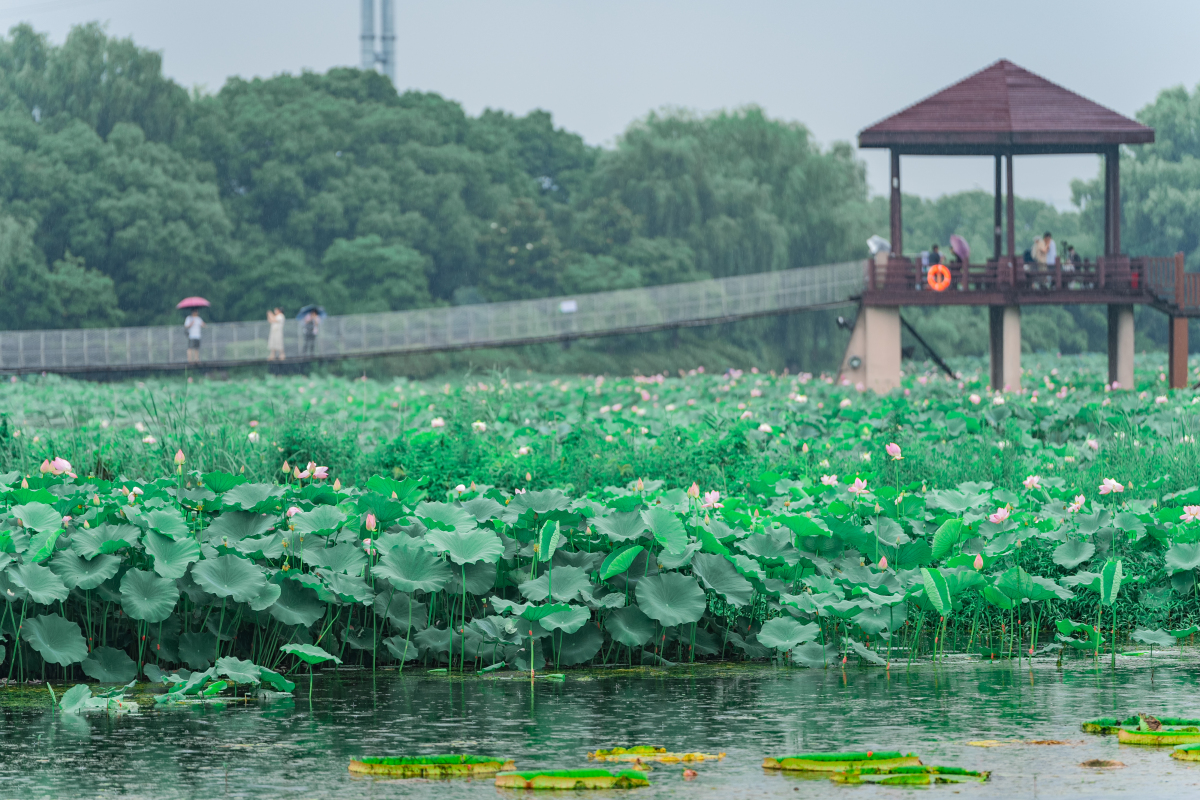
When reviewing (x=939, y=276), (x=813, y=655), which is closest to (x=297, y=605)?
(x=813, y=655)

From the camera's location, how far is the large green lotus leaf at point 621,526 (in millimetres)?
5676

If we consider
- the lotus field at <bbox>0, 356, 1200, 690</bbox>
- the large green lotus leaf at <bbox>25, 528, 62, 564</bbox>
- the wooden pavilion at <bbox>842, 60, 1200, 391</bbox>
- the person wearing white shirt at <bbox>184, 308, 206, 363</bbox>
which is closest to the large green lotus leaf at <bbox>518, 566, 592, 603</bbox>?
the lotus field at <bbox>0, 356, 1200, 690</bbox>

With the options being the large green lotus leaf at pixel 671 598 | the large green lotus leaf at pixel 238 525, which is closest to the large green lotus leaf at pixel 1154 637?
the large green lotus leaf at pixel 671 598

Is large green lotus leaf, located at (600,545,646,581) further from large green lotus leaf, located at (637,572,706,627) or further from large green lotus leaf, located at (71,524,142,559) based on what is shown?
large green lotus leaf, located at (71,524,142,559)

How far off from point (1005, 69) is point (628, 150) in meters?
18.6

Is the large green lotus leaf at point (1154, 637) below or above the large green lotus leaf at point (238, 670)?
below

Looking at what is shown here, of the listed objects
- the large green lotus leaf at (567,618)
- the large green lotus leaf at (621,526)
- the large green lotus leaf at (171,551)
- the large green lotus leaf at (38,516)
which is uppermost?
the large green lotus leaf at (38,516)

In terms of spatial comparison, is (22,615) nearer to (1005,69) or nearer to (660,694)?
(660,694)

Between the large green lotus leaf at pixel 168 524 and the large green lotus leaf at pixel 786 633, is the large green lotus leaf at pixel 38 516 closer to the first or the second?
the large green lotus leaf at pixel 168 524

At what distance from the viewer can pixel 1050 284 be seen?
22625mm

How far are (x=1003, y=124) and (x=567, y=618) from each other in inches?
735

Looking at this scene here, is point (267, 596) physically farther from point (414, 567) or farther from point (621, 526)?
point (621, 526)

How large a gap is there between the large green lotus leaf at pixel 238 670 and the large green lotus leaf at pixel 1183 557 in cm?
363

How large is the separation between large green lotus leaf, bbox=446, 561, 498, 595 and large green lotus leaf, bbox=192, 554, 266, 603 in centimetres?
72
